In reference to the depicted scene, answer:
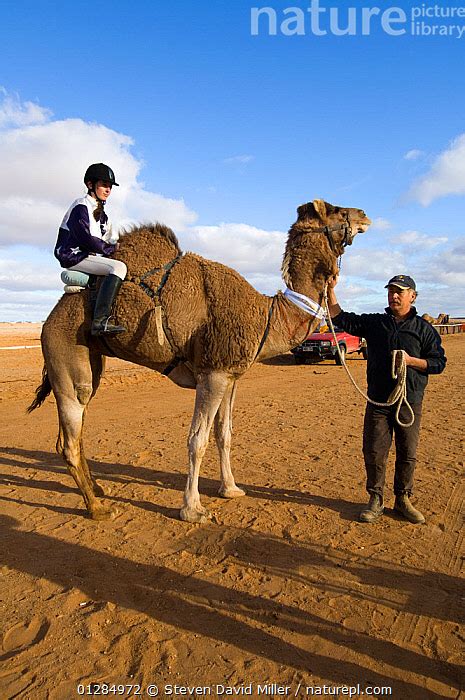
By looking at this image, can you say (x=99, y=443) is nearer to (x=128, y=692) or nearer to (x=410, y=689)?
(x=128, y=692)

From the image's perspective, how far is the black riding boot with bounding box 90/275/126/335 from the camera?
4945mm

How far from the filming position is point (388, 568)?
4129 millimetres

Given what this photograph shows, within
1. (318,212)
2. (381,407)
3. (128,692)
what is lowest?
(128,692)

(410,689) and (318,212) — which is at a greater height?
(318,212)

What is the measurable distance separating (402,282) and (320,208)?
47.0 inches

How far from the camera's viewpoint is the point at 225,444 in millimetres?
5953

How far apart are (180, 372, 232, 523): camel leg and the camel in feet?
0.04

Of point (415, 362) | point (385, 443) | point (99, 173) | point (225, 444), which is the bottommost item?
point (225, 444)

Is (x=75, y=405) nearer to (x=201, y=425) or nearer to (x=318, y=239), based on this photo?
(x=201, y=425)

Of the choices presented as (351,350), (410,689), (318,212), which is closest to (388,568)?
(410,689)

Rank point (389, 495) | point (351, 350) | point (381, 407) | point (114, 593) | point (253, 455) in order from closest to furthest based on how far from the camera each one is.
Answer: point (114, 593) < point (381, 407) < point (389, 495) < point (253, 455) < point (351, 350)

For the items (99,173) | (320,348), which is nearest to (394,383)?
(99,173)

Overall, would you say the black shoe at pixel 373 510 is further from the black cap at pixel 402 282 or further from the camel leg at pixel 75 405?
the camel leg at pixel 75 405

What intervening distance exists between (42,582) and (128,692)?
1.56 m
